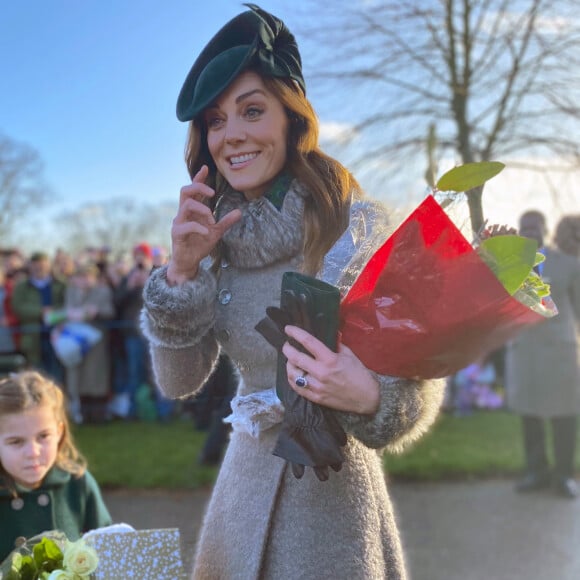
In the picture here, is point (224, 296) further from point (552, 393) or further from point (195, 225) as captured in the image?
point (552, 393)

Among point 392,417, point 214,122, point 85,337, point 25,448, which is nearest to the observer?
point 392,417

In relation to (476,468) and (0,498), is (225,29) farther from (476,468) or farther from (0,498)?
(476,468)

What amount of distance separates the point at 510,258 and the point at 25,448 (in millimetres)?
1942

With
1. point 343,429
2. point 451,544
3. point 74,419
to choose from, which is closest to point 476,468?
point 451,544

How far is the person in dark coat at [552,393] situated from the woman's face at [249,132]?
167 inches

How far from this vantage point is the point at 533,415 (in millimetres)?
5848

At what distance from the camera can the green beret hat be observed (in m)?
1.73

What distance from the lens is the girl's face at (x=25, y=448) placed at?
8.57 ft

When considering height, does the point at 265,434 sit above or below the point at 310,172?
below

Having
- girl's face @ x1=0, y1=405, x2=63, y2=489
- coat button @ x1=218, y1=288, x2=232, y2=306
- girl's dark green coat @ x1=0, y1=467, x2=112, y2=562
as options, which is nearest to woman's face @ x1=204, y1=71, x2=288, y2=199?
coat button @ x1=218, y1=288, x2=232, y2=306

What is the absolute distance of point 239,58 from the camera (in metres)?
1.73

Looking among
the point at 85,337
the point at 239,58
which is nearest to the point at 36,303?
the point at 85,337

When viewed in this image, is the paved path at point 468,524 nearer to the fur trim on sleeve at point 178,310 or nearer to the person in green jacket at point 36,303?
the fur trim on sleeve at point 178,310

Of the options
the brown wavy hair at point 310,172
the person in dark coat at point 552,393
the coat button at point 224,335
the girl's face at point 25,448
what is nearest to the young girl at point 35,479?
the girl's face at point 25,448
